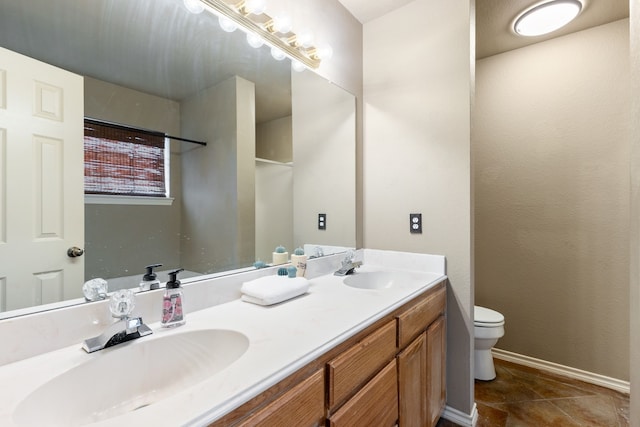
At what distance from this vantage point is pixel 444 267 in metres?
1.70

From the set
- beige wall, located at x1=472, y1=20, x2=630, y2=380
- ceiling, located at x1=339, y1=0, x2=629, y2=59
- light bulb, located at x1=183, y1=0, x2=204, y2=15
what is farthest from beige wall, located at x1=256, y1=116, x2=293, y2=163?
beige wall, located at x1=472, y1=20, x2=630, y2=380

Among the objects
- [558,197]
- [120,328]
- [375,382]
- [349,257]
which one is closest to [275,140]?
[349,257]

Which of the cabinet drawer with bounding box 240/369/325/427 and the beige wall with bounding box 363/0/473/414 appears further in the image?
the beige wall with bounding box 363/0/473/414

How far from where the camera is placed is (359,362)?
37.5 inches

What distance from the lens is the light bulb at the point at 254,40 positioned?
1.38 m

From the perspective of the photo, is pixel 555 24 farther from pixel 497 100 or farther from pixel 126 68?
pixel 126 68

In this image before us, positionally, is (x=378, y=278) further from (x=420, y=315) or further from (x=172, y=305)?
(x=172, y=305)

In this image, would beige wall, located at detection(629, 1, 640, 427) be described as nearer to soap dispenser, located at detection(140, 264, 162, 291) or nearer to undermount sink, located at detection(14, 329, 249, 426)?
undermount sink, located at detection(14, 329, 249, 426)

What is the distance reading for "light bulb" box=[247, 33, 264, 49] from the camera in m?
1.38

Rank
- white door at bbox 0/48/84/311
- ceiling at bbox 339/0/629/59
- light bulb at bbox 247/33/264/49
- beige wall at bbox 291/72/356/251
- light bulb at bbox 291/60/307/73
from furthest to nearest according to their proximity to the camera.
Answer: ceiling at bbox 339/0/629/59
beige wall at bbox 291/72/356/251
light bulb at bbox 291/60/307/73
light bulb at bbox 247/33/264/49
white door at bbox 0/48/84/311

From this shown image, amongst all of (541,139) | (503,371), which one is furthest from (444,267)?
(541,139)

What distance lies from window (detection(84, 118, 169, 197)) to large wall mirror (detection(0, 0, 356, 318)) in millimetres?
28

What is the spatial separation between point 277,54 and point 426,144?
973mm

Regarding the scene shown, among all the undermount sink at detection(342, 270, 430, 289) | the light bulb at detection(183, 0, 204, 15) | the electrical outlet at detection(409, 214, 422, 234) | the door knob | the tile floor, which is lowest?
the tile floor
